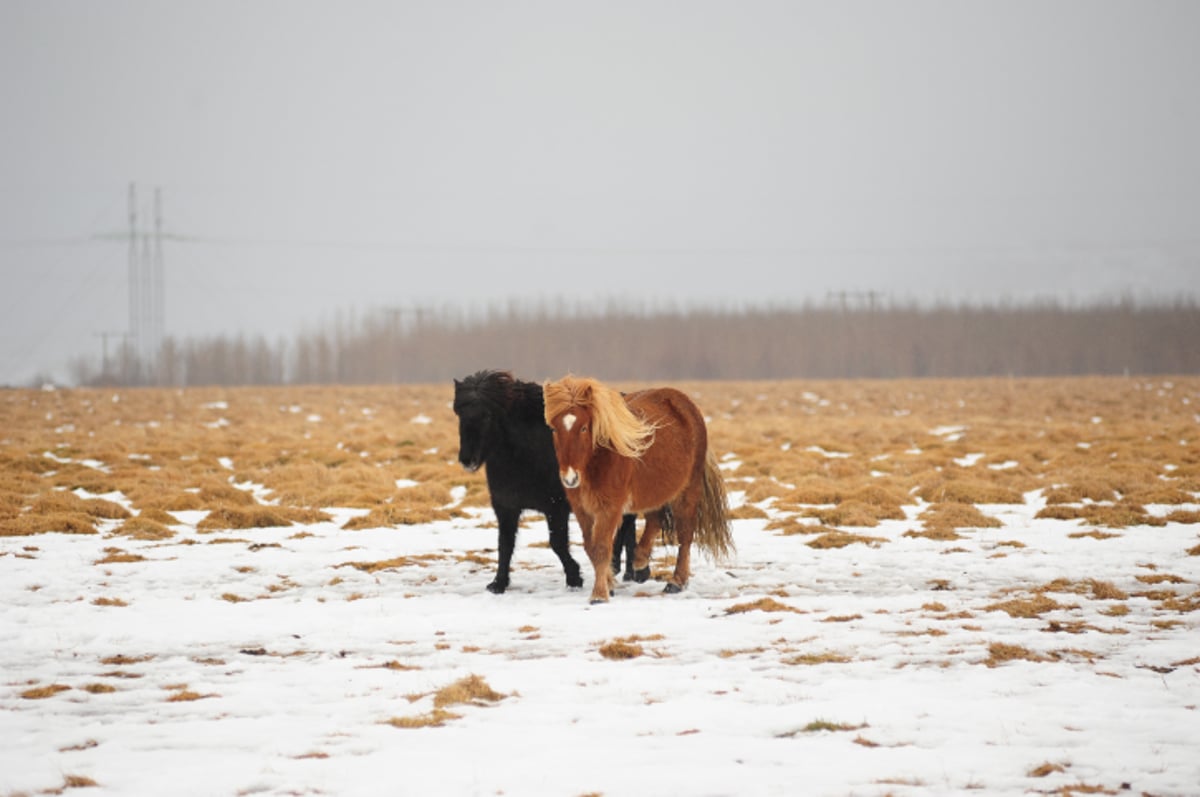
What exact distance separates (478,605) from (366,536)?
4.24m

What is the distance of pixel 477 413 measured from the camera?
8805 millimetres

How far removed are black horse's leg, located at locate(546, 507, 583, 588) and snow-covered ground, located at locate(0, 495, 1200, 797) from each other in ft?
0.74

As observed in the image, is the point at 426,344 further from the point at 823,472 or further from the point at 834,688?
the point at 834,688

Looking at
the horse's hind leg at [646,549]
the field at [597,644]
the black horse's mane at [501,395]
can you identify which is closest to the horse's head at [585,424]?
the black horse's mane at [501,395]

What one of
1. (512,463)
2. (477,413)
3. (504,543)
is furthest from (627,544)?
(477,413)

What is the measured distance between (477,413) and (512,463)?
0.52m

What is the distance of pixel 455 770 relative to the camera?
4.46 meters

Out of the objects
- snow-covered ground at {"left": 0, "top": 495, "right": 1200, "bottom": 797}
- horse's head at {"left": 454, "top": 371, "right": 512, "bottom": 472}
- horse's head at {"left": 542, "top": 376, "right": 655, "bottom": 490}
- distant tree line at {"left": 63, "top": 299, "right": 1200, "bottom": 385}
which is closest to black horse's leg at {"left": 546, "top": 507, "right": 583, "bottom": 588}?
snow-covered ground at {"left": 0, "top": 495, "right": 1200, "bottom": 797}

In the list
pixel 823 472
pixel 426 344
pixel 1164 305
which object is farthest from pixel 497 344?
pixel 823 472

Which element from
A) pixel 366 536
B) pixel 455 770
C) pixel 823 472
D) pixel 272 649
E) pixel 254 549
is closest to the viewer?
pixel 455 770

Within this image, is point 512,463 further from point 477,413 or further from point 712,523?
point 712,523

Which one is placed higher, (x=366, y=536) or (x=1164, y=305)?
(x=1164, y=305)

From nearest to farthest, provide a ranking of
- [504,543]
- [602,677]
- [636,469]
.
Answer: [602,677]
[636,469]
[504,543]

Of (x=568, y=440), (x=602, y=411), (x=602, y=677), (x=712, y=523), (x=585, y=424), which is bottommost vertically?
(x=602, y=677)
